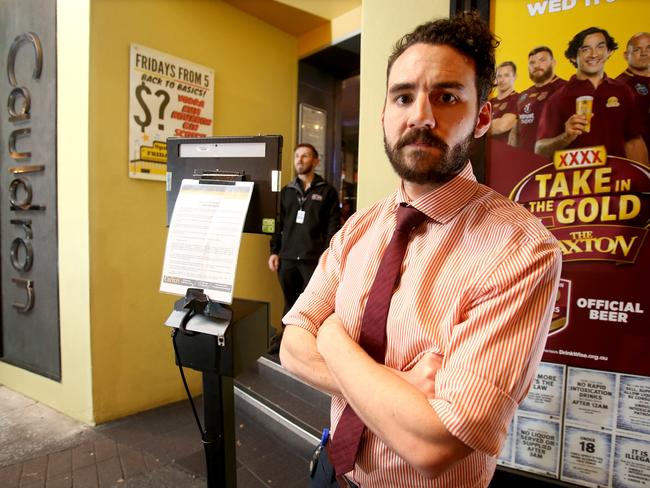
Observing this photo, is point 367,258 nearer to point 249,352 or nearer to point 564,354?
point 249,352

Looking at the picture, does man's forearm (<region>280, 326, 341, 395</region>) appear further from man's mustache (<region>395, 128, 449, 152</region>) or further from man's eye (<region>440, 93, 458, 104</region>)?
man's eye (<region>440, 93, 458, 104</region>)

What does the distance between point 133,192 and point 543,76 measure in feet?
8.36

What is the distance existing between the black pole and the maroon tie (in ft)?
1.51

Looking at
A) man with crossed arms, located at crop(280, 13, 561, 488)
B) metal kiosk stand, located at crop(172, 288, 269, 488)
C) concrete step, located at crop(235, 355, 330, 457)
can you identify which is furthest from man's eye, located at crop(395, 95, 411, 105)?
concrete step, located at crop(235, 355, 330, 457)

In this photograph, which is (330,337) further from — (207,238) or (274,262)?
(274,262)

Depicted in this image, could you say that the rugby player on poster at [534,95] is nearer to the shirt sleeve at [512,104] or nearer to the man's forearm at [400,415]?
the shirt sleeve at [512,104]

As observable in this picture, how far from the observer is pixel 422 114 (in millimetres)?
862

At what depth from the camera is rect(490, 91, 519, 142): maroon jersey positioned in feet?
4.94

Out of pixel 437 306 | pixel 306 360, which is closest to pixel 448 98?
pixel 437 306

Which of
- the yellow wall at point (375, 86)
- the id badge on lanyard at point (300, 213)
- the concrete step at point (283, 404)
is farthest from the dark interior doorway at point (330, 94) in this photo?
the concrete step at point (283, 404)

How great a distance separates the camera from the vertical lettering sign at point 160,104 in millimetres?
2736

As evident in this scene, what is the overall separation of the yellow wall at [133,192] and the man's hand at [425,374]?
8.19 feet

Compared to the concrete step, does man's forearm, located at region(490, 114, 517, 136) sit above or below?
above

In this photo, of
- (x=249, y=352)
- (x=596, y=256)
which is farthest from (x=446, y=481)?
(x=596, y=256)
